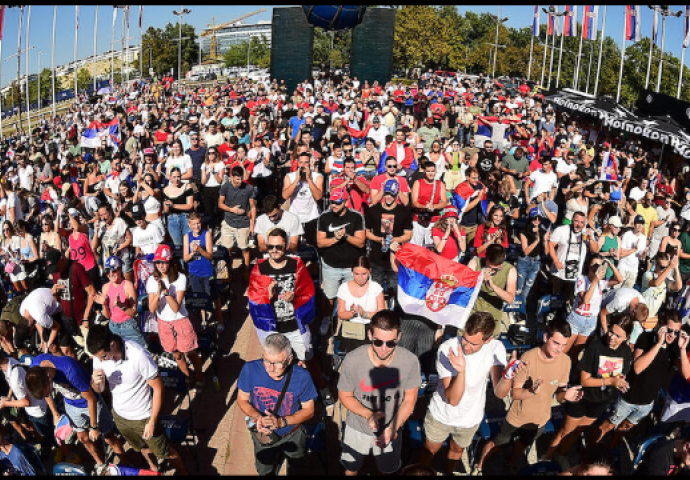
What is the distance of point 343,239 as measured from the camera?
6328mm

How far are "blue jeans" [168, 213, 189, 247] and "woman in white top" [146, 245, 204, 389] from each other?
289cm

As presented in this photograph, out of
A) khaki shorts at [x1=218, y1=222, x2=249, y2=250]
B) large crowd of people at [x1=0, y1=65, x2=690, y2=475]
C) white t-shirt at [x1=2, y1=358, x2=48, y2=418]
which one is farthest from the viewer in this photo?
khaki shorts at [x1=218, y1=222, x2=249, y2=250]

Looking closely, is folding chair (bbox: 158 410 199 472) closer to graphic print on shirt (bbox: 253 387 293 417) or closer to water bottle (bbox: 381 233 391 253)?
graphic print on shirt (bbox: 253 387 293 417)

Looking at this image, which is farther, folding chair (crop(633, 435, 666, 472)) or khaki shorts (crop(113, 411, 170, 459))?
khaki shorts (crop(113, 411, 170, 459))

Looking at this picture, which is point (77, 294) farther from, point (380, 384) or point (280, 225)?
point (380, 384)

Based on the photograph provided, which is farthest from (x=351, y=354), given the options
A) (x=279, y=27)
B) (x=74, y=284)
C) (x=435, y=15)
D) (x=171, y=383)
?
(x=435, y=15)

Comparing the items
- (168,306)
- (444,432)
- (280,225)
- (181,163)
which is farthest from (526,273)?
(181,163)

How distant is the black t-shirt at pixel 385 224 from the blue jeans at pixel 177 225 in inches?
130

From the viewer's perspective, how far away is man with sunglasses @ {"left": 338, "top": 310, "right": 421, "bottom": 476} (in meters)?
3.94

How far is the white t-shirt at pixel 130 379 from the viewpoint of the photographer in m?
4.30

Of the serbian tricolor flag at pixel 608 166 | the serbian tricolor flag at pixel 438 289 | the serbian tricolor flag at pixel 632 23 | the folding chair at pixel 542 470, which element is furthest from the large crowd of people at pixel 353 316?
the serbian tricolor flag at pixel 632 23

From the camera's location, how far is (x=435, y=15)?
202 ft

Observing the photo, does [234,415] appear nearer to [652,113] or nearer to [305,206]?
[305,206]

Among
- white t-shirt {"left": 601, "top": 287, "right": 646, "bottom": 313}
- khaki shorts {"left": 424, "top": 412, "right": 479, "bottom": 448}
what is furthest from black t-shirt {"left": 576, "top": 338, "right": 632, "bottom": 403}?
white t-shirt {"left": 601, "top": 287, "right": 646, "bottom": 313}
